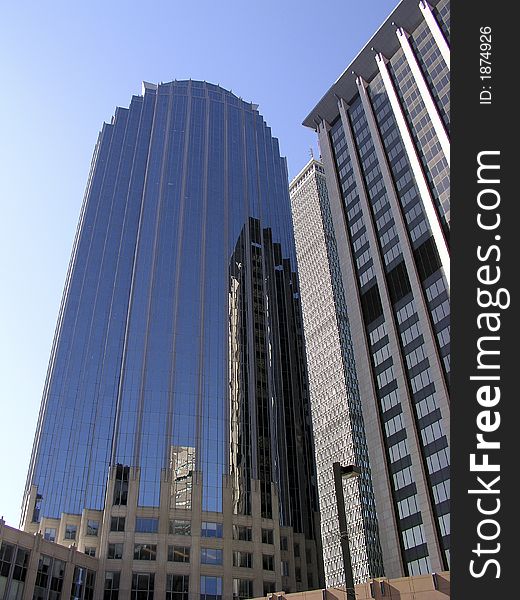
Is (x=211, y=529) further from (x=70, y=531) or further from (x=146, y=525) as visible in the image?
(x=70, y=531)

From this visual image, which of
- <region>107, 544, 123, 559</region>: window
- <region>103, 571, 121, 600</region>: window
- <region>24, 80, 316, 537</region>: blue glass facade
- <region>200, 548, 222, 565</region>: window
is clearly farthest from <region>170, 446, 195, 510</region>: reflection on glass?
<region>103, 571, 121, 600</region>: window

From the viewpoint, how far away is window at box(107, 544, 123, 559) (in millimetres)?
81125

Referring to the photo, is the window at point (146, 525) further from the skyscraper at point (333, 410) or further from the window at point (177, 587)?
the skyscraper at point (333, 410)

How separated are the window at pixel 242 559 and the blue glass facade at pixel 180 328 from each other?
6210mm

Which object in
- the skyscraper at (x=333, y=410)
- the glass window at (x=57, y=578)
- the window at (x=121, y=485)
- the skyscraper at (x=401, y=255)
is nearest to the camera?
the skyscraper at (x=401, y=255)

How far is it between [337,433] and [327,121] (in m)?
88.3

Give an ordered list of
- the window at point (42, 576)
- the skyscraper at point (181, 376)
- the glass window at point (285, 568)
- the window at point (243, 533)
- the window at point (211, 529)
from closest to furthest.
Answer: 1. the window at point (42, 576)
2. the skyscraper at point (181, 376)
3. the window at point (211, 529)
4. the window at point (243, 533)
5. the glass window at point (285, 568)

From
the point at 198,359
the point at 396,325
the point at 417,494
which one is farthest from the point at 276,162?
the point at 417,494

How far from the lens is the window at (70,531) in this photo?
275 feet

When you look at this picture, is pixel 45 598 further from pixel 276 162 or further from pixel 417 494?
pixel 276 162

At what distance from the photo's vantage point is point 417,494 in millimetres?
→ 68438

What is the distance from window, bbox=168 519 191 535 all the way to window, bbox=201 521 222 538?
2.21 meters

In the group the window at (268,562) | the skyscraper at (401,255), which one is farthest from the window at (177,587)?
the skyscraper at (401,255)

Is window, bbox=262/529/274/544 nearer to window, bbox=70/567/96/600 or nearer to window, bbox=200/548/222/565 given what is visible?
window, bbox=200/548/222/565
